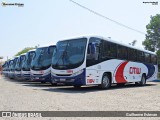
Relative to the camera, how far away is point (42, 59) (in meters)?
20.3

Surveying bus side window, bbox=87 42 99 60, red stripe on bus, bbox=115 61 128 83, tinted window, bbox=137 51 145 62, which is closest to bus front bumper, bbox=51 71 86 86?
bus side window, bbox=87 42 99 60

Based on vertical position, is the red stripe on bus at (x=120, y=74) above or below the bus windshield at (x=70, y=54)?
below

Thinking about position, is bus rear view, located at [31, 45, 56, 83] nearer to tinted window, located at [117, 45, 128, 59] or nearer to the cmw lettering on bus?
tinted window, located at [117, 45, 128, 59]

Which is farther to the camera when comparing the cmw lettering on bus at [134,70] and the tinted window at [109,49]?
the cmw lettering on bus at [134,70]

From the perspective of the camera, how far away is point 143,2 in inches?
854

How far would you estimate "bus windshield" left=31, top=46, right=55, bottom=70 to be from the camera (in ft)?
65.1

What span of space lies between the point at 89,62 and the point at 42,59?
606 cm

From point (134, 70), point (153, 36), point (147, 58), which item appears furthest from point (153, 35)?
point (134, 70)

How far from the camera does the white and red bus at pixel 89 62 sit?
14852mm

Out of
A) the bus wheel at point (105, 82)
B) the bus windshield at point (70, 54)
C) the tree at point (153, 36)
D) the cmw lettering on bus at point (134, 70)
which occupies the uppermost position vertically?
the tree at point (153, 36)

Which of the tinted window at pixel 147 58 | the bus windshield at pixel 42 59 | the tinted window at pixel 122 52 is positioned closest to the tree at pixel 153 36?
the tinted window at pixel 147 58

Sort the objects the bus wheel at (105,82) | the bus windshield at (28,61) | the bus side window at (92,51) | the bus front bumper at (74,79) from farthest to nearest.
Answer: the bus windshield at (28,61) → the bus wheel at (105,82) → the bus side window at (92,51) → the bus front bumper at (74,79)

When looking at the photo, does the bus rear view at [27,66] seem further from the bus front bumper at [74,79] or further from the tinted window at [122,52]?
the bus front bumper at [74,79]

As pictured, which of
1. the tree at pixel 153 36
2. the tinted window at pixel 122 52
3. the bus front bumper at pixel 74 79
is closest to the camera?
the bus front bumper at pixel 74 79
